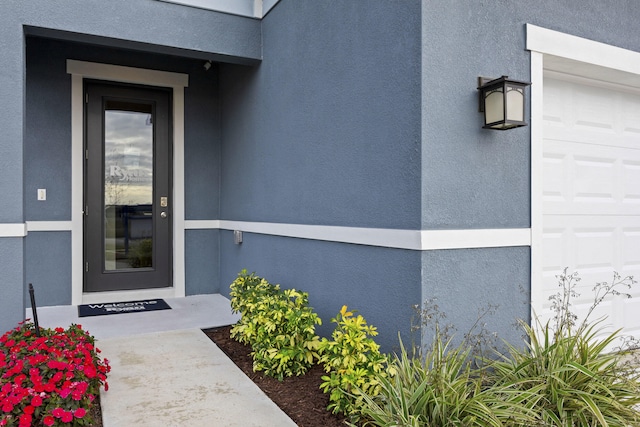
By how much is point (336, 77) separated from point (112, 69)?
3.22 metres

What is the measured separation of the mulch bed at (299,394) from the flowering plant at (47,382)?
1002 millimetres

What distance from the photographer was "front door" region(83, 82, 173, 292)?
5.35 meters

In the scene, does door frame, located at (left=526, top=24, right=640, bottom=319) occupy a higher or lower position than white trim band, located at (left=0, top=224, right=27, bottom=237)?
higher

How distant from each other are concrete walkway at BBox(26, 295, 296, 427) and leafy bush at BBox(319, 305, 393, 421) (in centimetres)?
31

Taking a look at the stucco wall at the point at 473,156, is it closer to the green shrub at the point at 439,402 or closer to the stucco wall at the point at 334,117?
the stucco wall at the point at 334,117

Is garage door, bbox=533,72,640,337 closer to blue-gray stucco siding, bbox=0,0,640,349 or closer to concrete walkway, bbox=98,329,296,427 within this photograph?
blue-gray stucco siding, bbox=0,0,640,349

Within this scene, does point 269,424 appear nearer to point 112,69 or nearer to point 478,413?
point 478,413

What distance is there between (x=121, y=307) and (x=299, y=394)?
3022mm

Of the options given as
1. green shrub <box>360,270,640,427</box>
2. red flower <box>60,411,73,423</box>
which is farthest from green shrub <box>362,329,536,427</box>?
red flower <box>60,411,73,423</box>

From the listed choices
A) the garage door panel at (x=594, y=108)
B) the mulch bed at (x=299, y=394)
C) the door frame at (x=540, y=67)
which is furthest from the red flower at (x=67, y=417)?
the garage door panel at (x=594, y=108)

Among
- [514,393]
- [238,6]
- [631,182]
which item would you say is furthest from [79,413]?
[631,182]

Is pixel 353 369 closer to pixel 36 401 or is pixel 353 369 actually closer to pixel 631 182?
pixel 36 401

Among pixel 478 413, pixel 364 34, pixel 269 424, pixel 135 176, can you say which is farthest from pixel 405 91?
pixel 135 176

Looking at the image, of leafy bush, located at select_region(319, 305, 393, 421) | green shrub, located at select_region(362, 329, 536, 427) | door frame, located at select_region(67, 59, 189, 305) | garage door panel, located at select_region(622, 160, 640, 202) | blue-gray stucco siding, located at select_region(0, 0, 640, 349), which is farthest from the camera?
door frame, located at select_region(67, 59, 189, 305)
